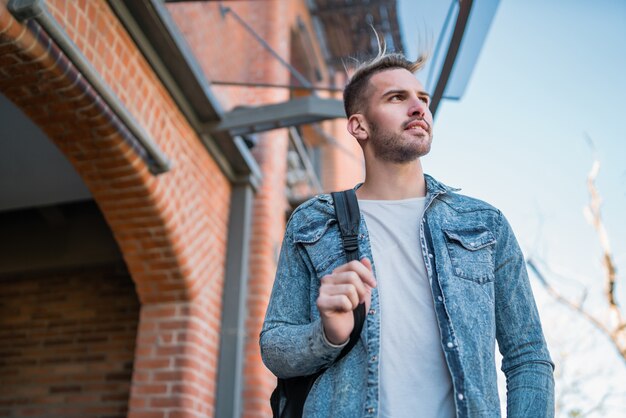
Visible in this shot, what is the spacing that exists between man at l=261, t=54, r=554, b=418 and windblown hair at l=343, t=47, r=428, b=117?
1.6 inches

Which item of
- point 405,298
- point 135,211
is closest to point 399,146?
point 405,298

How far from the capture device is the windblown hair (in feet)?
6.06

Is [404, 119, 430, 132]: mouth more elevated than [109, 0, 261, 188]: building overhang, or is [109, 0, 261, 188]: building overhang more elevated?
[109, 0, 261, 188]: building overhang

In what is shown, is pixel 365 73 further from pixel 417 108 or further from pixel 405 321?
pixel 405 321

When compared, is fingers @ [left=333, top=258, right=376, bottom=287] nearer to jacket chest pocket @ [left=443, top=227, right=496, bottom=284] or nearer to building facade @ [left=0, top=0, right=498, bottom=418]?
jacket chest pocket @ [left=443, top=227, right=496, bottom=284]

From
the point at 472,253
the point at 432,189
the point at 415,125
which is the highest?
the point at 415,125

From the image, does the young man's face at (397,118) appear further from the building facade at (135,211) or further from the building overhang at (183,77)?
the building overhang at (183,77)

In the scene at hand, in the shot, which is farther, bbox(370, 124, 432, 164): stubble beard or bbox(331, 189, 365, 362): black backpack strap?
bbox(370, 124, 432, 164): stubble beard

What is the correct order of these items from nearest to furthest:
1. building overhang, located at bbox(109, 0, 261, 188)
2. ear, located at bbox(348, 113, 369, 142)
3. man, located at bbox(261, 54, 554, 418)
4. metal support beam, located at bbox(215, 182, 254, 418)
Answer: man, located at bbox(261, 54, 554, 418)
ear, located at bbox(348, 113, 369, 142)
building overhang, located at bbox(109, 0, 261, 188)
metal support beam, located at bbox(215, 182, 254, 418)

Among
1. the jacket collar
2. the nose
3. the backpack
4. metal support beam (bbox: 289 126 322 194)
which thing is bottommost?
the backpack

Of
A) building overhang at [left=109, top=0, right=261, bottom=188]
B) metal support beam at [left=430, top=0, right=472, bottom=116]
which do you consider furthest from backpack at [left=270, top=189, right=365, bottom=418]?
building overhang at [left=109, top=0, right=261, bottom=188]

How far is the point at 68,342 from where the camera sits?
557 cm

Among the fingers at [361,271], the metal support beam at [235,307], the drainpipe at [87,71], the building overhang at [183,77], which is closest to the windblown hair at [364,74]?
the fingers at [361,271]

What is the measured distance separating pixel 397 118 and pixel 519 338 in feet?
2.09
